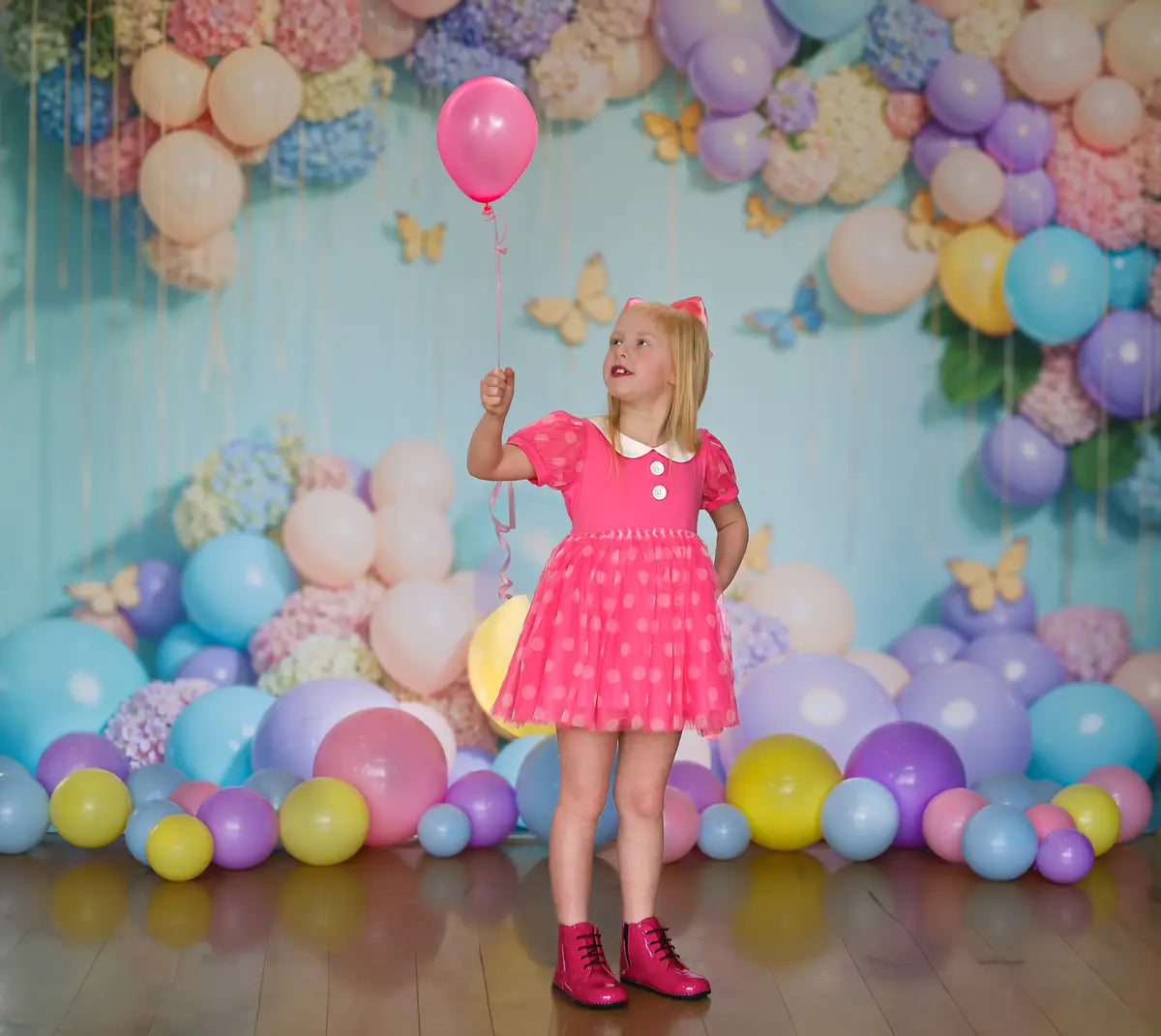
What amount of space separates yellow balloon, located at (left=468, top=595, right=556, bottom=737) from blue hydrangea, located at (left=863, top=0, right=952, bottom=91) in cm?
181

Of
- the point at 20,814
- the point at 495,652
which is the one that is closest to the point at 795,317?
the point at 495,652

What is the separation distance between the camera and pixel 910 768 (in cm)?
336

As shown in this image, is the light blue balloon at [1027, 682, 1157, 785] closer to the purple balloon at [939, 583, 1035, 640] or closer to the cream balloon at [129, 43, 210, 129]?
the purple balloon at [939, 583, 1035, 640]

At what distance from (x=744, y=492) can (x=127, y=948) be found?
246cm

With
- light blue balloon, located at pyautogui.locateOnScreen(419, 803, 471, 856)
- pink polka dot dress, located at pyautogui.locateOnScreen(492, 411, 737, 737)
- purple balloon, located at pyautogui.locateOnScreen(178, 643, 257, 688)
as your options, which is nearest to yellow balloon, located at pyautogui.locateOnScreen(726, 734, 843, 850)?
light blue balloon, located at pyautogui.locateOnScreen(419, 803, 471, 856)

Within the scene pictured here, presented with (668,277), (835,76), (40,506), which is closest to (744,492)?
(668,277)

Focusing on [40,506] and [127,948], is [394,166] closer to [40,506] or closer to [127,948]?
[40,506]

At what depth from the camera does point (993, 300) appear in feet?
14.1

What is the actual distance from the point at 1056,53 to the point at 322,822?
2736 mm

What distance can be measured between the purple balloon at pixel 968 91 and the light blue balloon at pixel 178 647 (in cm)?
247

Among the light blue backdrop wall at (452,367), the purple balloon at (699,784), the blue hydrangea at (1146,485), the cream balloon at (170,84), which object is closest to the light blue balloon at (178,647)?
the light blue backdrop wall at (452,367)

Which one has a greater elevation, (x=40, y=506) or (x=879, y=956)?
(x=40, y=506)

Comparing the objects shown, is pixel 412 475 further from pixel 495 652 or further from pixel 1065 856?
pixel 1065 856

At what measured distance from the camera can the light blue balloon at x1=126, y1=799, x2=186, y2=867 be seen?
123 inches
